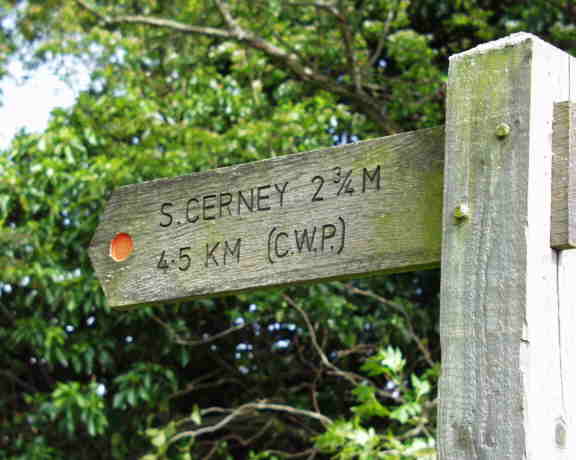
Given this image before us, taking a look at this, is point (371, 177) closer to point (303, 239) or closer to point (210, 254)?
point (303, 239)

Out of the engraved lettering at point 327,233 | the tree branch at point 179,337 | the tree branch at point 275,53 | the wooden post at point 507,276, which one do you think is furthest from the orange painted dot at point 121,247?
the tree branch at point 275,53

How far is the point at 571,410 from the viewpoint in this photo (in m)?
1.48

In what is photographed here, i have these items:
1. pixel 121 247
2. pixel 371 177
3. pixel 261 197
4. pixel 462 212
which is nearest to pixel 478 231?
pixel 462 212

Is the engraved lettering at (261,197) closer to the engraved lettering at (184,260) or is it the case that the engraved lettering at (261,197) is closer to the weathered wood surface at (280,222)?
the weathered wood surface at (280,222)

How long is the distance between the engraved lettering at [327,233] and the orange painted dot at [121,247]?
→ 0.47 m

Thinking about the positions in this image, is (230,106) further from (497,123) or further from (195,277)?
(497,123)

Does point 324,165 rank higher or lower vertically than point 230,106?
lower

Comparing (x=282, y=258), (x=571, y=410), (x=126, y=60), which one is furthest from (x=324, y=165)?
(x=126, y=60)

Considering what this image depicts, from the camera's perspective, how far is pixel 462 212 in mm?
1521

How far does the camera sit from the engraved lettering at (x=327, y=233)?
1.74 metres

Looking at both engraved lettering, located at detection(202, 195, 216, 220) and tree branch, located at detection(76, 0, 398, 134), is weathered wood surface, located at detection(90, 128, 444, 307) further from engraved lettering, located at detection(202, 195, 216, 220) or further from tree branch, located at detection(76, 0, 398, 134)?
tree branch, located at detection(76, 0, 398, 134)

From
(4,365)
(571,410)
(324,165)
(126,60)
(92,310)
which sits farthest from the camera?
(126,60)

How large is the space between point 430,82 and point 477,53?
155 inches

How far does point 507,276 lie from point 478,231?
94 millimetres
